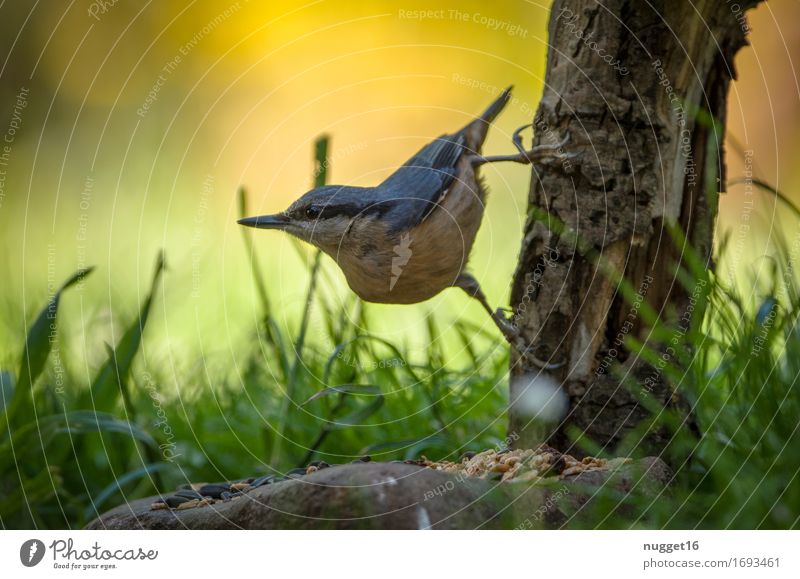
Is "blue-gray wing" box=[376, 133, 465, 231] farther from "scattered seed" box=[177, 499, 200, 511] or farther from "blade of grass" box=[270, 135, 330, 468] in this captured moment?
"scattered seed" box=[177, 499, 200, 511]

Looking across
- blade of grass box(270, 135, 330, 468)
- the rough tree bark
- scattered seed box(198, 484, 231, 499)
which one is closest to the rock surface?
scattered seed box(198, 484, 231, 499)

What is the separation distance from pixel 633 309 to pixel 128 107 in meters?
1.17

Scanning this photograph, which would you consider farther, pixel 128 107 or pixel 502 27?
pixel 128 107

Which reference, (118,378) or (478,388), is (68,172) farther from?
(478,388)

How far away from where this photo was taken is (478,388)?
1589 mm

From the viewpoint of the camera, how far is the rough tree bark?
4.15ft

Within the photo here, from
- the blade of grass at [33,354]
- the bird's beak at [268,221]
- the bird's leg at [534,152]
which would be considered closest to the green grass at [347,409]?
the blade of grass at [33,354]

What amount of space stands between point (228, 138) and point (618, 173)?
66 centimetres

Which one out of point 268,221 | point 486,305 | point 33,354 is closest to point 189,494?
point 33,354
